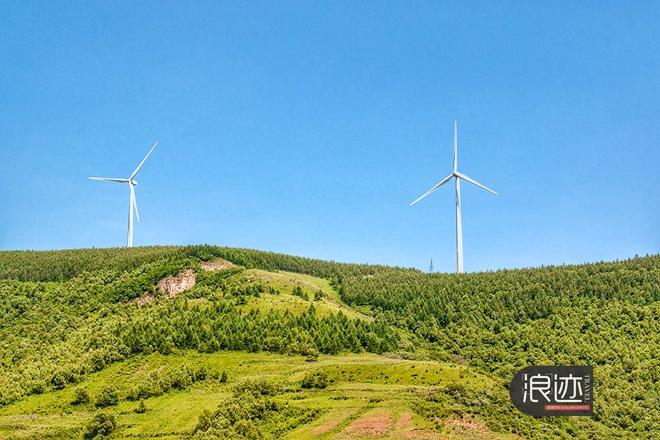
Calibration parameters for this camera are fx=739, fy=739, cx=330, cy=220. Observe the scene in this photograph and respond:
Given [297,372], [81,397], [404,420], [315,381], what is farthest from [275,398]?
[81,397]

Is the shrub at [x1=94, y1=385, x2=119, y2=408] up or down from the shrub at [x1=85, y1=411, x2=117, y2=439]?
up

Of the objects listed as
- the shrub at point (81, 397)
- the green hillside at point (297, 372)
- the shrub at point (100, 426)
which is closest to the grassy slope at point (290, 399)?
the green hillside at point (297, 372)

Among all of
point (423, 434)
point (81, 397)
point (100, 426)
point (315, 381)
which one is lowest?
point (100, 426)

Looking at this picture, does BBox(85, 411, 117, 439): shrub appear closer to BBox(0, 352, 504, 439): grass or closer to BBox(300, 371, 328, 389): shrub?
BBox(0, 352, 504, 439): grass

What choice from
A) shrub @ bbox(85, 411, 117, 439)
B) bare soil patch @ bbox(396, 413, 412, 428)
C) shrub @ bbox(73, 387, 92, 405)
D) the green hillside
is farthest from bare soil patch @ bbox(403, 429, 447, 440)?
shrub @ bbox(73, 387, 92, 405)

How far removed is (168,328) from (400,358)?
51550 millimetres

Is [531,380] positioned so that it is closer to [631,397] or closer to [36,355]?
[631,397]

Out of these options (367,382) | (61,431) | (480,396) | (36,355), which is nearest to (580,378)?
(480,396)

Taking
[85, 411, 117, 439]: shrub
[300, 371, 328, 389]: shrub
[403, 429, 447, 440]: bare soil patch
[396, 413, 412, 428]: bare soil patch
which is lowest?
[85, 411, 117, 439]: shrub

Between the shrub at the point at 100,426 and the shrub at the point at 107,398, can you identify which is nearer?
the shrub at the point at 100,426

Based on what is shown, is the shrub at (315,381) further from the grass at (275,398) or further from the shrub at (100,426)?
the shrub at (100,426)

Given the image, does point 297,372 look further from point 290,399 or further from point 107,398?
point 107,398

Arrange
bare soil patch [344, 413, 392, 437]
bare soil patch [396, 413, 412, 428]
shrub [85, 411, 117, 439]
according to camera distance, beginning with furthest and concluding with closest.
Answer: shrub [85, 411, 117, 439] → bare soil patch [396, 413, 412, 428] → bare soil patch [344, 413, 392, 437]

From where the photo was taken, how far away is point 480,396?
11712 centimetres
